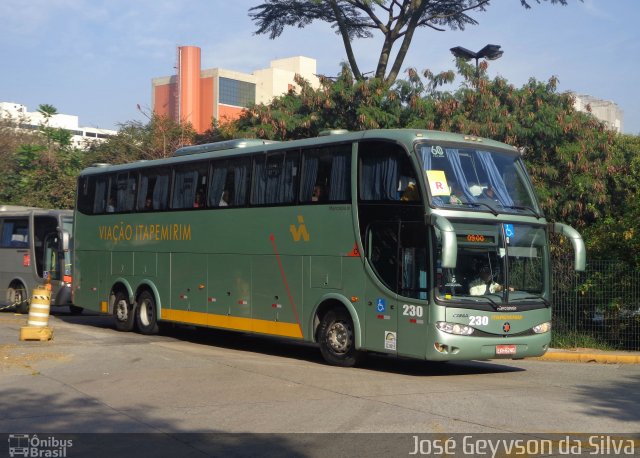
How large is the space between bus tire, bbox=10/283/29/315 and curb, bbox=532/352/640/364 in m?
16.4

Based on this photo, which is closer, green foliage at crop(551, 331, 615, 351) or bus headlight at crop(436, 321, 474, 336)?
bus headlight at crop(436, 321, 474, 336)

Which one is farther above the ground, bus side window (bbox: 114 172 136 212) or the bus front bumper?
bus side window (bbox: 114 172 136 212)

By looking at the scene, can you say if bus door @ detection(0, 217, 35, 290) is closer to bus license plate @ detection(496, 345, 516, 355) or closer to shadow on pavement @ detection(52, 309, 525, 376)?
shadow on pavement @ detection(52, 309, 525, 376)

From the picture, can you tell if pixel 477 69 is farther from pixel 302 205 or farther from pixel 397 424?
pixel 397 424

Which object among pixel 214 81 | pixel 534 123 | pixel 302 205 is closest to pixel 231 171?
pixel 302 205

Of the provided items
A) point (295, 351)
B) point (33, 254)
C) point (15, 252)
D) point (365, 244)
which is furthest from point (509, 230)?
point (15, 252)

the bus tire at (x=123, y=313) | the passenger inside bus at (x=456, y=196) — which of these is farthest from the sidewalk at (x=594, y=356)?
the bus tire at (x=123, y=313)

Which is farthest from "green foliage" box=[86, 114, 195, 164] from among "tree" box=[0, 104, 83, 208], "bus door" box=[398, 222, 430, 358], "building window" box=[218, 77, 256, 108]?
"building window" box=[218, 77, 256, 108]

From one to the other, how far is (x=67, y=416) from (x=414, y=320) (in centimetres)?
580

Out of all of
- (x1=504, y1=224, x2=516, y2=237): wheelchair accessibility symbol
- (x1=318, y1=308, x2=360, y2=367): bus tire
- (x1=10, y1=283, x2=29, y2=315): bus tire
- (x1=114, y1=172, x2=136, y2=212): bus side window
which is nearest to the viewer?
(x1=504, y1=224, x2=516, y2=237): wheelchair accessibility symbol

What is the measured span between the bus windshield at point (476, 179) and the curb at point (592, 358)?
442 cm

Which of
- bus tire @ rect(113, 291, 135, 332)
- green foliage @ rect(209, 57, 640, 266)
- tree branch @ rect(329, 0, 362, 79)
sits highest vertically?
tree branch @ rect(329, 0, 362, 79)

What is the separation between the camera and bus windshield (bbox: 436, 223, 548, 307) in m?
13.0

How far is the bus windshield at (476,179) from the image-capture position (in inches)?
517
